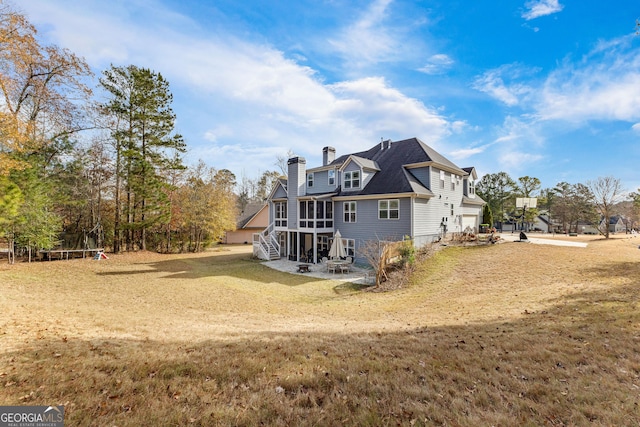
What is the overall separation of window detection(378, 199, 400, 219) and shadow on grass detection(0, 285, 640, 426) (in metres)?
12.9

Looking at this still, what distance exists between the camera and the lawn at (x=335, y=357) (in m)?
3.12

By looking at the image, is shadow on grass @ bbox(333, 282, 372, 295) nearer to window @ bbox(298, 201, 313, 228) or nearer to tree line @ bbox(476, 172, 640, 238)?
window @ bbox(298, 201, 313, 228)

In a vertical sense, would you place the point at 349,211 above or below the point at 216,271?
above

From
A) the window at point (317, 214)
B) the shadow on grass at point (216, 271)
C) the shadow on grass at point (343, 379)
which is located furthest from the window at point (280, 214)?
the shadow on grass at point (343, 379)

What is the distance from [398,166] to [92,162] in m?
25.4

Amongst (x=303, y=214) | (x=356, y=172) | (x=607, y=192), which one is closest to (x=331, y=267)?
(x=303, y=214)

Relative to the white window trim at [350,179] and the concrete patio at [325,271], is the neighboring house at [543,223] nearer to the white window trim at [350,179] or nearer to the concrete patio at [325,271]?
the white window trim at [350,179]

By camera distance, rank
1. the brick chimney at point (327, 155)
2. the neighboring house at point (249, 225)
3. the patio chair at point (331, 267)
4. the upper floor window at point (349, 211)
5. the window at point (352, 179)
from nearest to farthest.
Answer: the patio chair at point (331, 267)
the upper floor window at point (349, 211)
the window at point (352, 179)
the brick chimney at point (327, 155)
the neighboring house at point (249, 225)

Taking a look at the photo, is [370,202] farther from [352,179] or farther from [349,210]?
[352,179]

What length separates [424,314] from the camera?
8.79 meters

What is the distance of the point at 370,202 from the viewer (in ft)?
65.2

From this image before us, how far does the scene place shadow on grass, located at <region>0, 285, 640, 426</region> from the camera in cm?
304

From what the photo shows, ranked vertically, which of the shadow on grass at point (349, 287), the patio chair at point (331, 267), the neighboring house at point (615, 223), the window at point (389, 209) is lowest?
the shadow on grass at point (349, 287)
